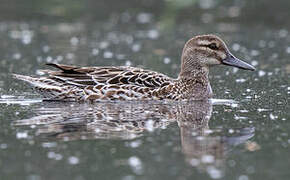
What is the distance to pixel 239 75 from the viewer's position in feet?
49.9

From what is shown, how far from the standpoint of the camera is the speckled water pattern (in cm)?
818

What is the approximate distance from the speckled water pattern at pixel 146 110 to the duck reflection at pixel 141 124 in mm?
15

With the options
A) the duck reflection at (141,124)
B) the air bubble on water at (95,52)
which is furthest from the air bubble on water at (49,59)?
the duck reflection at (141,124)

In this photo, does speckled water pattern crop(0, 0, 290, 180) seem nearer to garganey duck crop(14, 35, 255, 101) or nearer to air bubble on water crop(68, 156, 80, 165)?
air bubble on water crop(68, 156, 80, 165)

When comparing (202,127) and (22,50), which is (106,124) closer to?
(202,127)

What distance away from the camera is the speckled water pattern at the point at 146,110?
8.18 metres

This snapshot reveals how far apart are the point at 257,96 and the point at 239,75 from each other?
8.95 ft

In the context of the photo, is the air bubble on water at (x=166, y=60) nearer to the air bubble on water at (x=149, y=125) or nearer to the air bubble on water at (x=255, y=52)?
the air bubble on water at (x=255, y=52)

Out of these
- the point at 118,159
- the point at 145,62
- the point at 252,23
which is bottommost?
the point at 118,159

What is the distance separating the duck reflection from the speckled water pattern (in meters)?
0.01

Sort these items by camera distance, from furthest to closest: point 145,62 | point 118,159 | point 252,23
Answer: point 252,23 → point 145,62 → point 118,159

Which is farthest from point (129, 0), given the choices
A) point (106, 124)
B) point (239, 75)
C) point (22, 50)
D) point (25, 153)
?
point (25, 153)

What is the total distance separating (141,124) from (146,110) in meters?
1.19

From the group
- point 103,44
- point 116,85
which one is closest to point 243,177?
point 116,85
